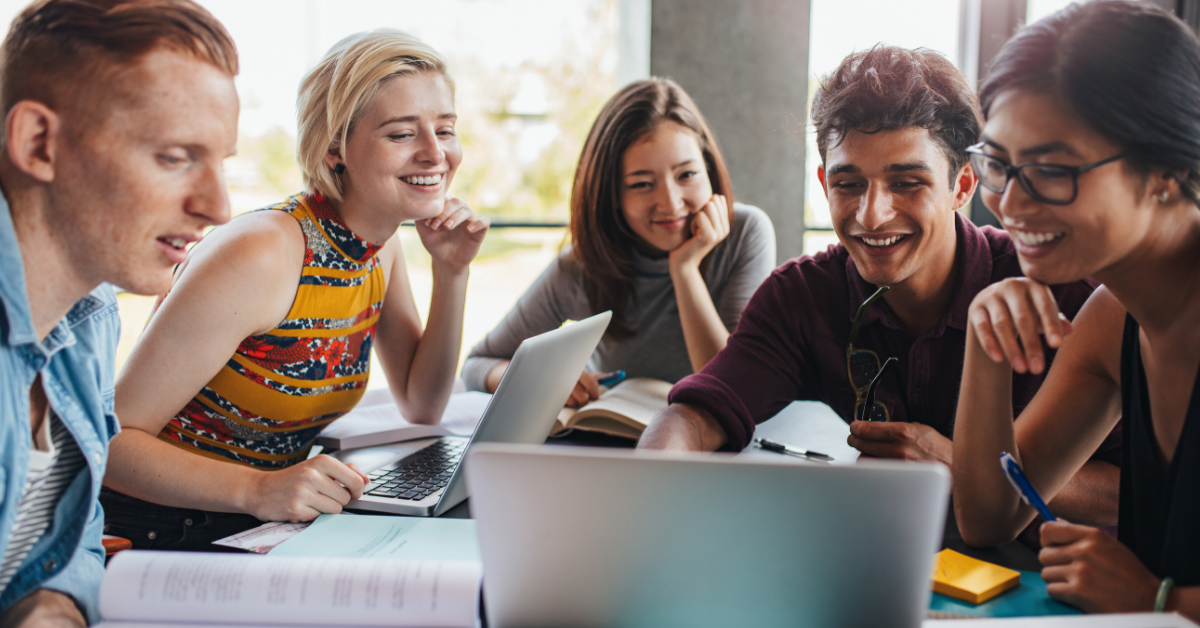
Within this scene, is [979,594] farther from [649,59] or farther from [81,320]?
[649,59]

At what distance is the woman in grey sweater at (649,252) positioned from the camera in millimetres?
2020

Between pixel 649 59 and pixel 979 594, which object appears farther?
pixel 649 59

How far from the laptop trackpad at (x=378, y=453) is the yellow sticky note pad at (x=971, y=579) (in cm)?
86

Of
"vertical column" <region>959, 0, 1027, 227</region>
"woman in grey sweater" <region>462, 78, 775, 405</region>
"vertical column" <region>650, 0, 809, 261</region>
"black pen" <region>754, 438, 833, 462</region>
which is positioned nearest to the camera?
"black pen" <region>754, 438, 833, 462</region>

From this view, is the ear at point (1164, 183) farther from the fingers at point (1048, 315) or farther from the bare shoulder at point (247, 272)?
the bare shoulder at point (247, 272)

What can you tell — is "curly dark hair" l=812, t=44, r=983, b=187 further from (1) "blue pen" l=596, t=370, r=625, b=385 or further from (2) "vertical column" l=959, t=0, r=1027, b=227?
(2) "vertical column" l=959, t=0, r=1027, b=227

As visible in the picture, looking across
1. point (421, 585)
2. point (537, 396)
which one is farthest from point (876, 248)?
point (421, 585)

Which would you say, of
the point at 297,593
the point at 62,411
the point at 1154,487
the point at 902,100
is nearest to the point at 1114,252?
the point at 1154,487

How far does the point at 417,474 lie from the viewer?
1244 mm

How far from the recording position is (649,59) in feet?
10.4

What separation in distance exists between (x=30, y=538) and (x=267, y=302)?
523 mm

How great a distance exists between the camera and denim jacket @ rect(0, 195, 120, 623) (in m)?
0.76

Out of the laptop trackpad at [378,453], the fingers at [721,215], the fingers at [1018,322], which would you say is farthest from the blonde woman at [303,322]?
the fingers at [1018,322]

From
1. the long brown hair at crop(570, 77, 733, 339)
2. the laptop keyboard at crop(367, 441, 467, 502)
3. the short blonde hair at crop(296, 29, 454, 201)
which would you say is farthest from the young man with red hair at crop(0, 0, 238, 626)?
the long brown hair at crop(570, 77, 733, 339)
